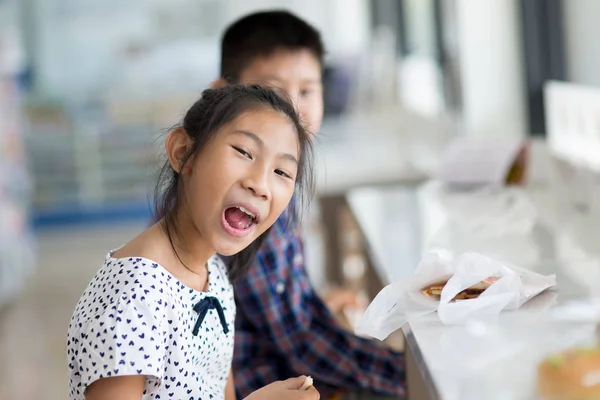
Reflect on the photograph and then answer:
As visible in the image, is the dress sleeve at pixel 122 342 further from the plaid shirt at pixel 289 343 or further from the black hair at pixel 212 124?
the plaid shirt at pixel 289 343

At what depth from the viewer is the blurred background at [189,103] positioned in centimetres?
299

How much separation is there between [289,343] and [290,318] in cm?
5

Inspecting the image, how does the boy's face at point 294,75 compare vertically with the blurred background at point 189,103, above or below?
above

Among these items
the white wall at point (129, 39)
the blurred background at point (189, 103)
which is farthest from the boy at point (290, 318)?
the white wall at point (129, 39)

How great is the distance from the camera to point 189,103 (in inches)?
80.8

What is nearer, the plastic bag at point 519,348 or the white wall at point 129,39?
the plastic bag at point 519,348

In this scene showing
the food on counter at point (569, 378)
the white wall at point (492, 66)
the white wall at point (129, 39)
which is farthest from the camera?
the white wall at point (129, 39)

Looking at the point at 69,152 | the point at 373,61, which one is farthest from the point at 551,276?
the point at 69,152

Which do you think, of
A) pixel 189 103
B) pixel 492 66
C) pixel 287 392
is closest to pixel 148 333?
pixel 287 392

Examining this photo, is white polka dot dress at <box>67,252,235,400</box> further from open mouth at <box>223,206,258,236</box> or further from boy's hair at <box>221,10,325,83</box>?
boy's hair at <box>221,10,325,83</box>

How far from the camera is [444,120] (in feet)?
12.6

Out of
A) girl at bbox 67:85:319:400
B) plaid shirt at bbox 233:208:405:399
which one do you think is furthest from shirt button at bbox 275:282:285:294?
girl at bbox 67:85:319:400

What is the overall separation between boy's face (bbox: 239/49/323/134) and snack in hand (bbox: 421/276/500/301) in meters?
0.55

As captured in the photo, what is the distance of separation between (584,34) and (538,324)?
1876 millimetres
